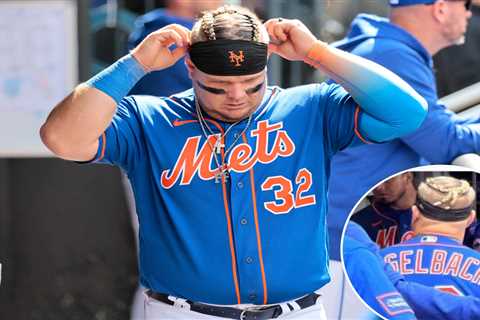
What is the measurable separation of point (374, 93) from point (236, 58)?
42 cm

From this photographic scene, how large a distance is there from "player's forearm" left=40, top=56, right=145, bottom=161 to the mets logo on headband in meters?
0.28

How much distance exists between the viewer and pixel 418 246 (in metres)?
3.26

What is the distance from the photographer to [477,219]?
10.7ft

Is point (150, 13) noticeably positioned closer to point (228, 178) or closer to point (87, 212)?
point (87, 212)

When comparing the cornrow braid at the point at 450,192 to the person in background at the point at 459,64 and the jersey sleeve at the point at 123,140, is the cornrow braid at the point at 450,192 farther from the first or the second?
the person in background at the point at 459,64

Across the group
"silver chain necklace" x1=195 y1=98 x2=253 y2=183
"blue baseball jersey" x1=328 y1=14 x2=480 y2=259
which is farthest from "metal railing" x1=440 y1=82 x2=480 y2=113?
"silver chain necklace" x1=195 y1=98 x2=253 y2=183

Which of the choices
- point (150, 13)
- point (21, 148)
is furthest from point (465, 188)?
point (21, 148)

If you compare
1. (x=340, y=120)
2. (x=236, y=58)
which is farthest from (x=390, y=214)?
(x=236, y=58)

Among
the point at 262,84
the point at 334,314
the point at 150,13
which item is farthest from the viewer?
the point at 150,13

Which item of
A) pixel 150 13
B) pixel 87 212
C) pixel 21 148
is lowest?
pixel 87 212

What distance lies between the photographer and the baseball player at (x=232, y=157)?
113 inches

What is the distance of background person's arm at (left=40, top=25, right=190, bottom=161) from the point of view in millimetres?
2814

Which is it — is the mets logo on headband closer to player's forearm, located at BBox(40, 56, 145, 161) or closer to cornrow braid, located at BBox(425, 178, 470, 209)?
player's forearm, located at BBox(40, 56, 145, 161)

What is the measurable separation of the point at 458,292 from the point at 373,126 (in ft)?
2.13
